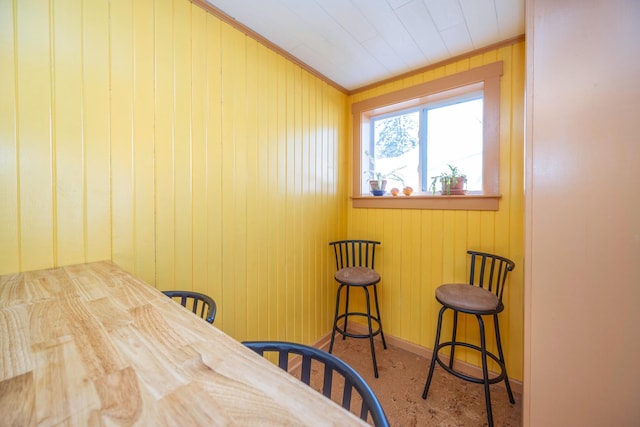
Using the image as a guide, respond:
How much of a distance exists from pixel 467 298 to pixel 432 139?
1377 millimetres

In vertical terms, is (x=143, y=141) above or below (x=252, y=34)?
below

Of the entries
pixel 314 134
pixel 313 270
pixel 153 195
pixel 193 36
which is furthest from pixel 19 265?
pixel 314 134

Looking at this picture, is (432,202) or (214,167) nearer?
(214,167)

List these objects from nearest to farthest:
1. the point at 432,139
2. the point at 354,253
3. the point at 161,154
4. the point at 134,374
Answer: the point at 134,374
the point at 161,154
the point at 432,139
the point at 354,253

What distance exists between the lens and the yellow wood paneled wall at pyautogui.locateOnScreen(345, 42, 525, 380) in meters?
1.70

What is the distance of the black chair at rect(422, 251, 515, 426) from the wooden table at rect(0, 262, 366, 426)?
1421mm

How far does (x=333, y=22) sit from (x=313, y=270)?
5.99 feet

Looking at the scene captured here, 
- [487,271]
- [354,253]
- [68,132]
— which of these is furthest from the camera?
[354,253]

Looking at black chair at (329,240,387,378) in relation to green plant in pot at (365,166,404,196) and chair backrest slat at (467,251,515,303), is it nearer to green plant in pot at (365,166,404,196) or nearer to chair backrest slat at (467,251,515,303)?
green plant in pot at (365,166,404,196)

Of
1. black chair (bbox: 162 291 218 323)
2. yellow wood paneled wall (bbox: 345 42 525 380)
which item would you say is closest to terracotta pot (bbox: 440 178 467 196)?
yellow wood paneled wall (bbox: 345 42 525 380)

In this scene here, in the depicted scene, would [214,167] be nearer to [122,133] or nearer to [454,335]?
[122,133]

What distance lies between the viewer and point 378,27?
1576 mm

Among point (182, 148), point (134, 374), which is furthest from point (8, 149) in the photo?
point (134, 374)

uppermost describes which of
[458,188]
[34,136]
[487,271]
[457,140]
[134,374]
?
[457,140]
